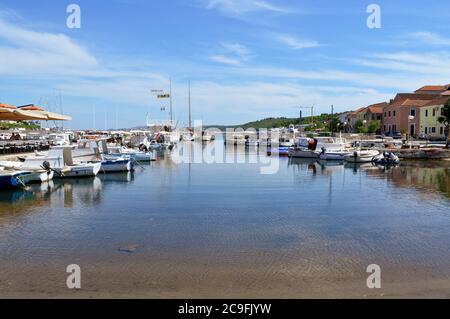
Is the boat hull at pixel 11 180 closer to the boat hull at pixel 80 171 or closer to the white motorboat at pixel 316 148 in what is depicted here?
the boat hull at pixel 80 171

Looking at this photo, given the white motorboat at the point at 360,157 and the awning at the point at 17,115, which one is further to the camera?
the white motorboat at the point at 360,157

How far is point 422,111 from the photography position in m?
66.3

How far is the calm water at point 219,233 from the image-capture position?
412 inches

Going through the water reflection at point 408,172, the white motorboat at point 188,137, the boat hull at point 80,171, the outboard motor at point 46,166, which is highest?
the white motorboat at point 188,137

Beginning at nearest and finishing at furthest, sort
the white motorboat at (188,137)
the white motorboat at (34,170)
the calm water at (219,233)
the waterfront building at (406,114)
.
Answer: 1. the calm water at (219,233)
2. the white motorboat at (34,170)
3. the waterfront building at (406,114)
4. the white motorboat at (188,137)

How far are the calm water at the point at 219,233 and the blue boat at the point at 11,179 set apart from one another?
2.43 ft

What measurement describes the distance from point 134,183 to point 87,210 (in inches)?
→ 398

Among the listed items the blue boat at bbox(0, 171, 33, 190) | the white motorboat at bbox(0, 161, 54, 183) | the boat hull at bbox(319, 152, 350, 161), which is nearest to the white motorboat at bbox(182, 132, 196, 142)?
the boat hull at bbox(319, 152, 350, 161)

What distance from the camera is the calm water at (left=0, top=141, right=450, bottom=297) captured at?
10453 mm

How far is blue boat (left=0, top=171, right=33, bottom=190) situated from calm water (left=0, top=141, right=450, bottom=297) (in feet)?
2.43

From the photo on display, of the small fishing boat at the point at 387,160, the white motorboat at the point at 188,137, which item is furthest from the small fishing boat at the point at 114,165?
the white motorboat at the point at 188,137

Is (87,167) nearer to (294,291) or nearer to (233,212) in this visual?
(233,212)

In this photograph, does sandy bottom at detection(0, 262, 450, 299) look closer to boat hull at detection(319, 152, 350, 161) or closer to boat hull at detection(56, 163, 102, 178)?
boat hull at detection(56, 163, 102, 178)
